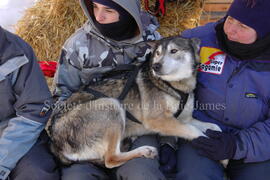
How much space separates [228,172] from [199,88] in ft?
2.66

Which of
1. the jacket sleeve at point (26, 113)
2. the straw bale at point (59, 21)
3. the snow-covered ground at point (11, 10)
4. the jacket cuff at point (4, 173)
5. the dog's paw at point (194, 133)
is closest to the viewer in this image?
the jacket cuff at point (4, 173)

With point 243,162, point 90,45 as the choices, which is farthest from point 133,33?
point 243,162

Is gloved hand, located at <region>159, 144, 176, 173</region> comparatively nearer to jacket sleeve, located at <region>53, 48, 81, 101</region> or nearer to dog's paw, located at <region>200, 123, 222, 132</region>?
dog's paw, located at <region>200, 123, 222, 132</region>

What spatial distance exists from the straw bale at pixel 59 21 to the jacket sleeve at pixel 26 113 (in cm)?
241

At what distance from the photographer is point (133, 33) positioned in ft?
9.53

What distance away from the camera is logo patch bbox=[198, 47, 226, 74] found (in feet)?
8.39

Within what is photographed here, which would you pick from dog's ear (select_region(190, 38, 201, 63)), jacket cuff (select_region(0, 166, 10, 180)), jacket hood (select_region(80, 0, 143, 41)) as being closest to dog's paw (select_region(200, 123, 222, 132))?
dog's ear (select_region(190, 38, 201, 63))

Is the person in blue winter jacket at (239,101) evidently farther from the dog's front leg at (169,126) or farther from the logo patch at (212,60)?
the dog's front leg at (169,126)

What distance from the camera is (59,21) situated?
4.66 meters

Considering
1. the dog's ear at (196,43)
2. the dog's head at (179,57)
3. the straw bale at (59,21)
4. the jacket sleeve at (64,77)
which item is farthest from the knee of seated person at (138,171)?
the straw bale at (59,21)

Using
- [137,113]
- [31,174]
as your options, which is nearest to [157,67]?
[137,113]

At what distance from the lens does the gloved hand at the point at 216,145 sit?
2371 millimetres

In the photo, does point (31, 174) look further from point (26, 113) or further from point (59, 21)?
point (59, 21)

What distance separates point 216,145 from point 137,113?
78cm
